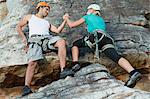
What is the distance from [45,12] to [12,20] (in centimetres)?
174

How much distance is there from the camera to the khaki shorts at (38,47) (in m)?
10.3

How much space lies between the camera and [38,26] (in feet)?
35.8

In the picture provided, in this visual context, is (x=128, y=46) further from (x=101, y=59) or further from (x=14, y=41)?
(x=14, y=41)

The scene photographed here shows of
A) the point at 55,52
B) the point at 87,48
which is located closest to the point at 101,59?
the point at 87,48

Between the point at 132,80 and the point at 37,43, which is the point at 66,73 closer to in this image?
the point at 37,43

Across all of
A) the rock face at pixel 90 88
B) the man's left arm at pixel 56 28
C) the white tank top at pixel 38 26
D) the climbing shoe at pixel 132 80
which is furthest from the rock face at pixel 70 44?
the white tank top at pixel 38 26

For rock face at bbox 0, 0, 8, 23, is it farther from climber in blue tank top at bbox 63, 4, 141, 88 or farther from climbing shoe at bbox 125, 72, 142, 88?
climbing shoe at bbox 125, 72, 142, 88

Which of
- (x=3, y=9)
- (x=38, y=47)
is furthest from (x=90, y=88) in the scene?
(x=3, y=9)

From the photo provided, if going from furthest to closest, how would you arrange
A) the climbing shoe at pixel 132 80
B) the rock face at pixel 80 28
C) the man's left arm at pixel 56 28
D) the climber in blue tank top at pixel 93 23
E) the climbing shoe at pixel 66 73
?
1. the rock face at pixel 80 28
2. the man's left arm at pixel 56 28
3. the climber in blue tank top at pixel 93 23
4. the climbing shoe at pixel 66 73
5. the climbing shoe at pixel 132 80

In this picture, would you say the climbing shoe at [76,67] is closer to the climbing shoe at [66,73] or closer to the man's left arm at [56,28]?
the climbing shoe at [66,73]

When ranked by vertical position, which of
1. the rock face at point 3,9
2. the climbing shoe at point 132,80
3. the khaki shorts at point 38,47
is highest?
the rock face at point 3,9

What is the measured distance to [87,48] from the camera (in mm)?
11352

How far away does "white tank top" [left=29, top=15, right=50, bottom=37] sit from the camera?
10.8 meters

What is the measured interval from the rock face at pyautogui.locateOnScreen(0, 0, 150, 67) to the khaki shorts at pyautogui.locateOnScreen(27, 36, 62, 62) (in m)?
0.55
